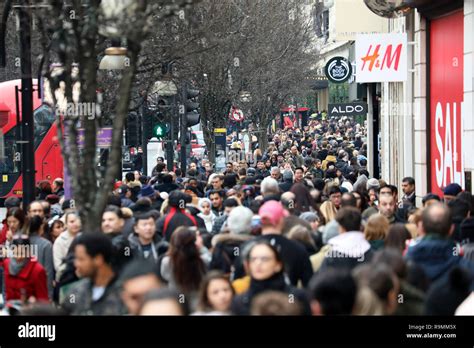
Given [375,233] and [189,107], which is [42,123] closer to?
[189,107]

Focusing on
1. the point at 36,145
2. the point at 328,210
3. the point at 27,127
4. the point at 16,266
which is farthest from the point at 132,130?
the point at 16,266

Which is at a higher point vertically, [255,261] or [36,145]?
[36,145]

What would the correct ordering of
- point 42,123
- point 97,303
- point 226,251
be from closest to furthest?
point 97,303 → point 226,251 → point 42,123

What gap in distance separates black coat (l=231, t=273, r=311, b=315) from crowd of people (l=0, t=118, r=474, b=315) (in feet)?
0.03

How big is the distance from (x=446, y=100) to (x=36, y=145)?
16399mm

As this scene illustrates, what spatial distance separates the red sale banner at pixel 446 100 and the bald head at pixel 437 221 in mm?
10471

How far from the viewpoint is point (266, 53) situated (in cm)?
4334

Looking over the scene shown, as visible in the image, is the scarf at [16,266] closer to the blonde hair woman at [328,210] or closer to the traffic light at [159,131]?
the blonde hair woman at [328,210]

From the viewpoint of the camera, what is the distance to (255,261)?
8.61 metres

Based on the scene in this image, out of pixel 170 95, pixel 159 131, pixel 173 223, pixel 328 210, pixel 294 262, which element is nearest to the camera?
pixel 294 262

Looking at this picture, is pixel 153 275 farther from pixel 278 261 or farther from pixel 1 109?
pixel 1 109

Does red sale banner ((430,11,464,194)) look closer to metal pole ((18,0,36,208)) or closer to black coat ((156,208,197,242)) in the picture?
metal pole ((18,0,36,208))

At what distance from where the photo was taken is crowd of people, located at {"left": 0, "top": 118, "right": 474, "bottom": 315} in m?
7.21
